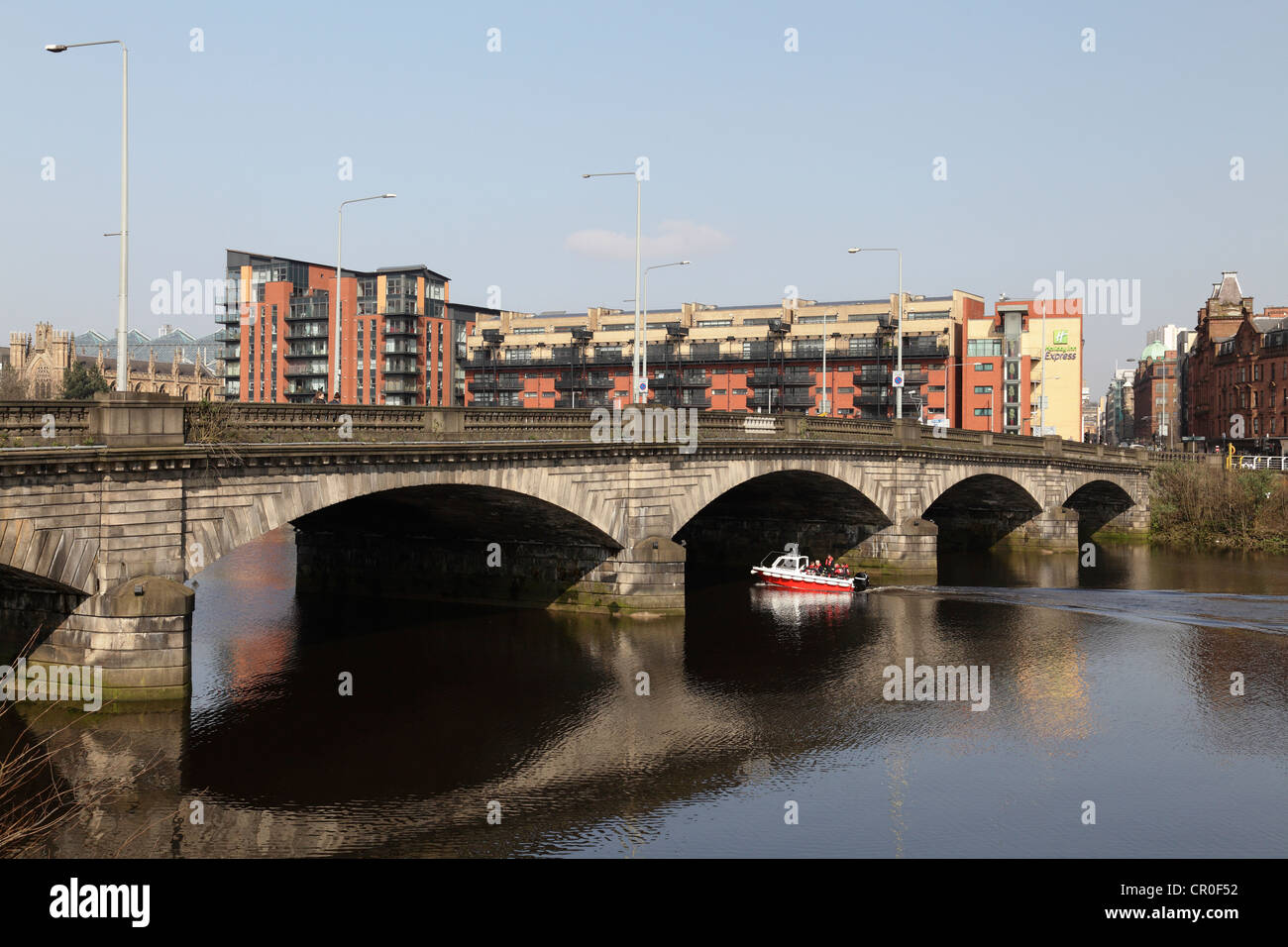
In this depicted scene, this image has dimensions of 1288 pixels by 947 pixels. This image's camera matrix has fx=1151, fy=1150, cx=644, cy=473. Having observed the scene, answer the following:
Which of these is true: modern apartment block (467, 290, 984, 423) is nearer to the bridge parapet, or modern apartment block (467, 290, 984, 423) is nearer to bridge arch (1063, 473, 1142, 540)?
bridge arch (1063, 473, 1142, 540)

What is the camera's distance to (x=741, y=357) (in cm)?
12812

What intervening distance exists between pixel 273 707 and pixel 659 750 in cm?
1004

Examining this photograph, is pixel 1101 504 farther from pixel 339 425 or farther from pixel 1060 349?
pixel 339 425

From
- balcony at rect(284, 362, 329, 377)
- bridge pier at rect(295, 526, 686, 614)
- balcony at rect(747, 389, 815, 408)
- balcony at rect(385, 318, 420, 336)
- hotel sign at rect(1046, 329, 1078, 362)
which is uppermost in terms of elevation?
balcony at rect(385, 318, 420, 336)

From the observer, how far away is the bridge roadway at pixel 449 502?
1025 inches

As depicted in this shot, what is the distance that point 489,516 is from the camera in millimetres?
42094

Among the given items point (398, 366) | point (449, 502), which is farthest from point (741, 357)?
point (449, 502)

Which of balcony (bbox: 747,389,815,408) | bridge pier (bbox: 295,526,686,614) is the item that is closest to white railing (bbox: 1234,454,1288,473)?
balcony (bbox: 747,389,815,408)

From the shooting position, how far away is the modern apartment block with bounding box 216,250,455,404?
137750 mm

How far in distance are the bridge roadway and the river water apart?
215cm

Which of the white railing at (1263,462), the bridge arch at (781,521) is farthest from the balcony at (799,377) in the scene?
the bridge arch at (781,521)
